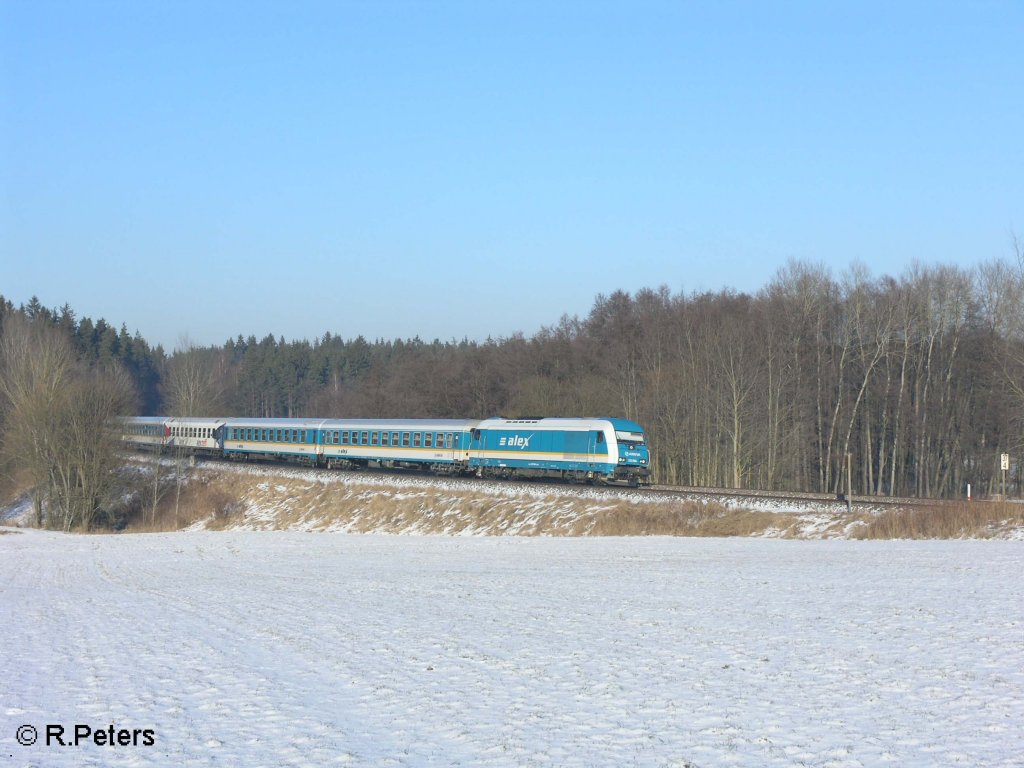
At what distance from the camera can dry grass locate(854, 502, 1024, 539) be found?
95.3ft

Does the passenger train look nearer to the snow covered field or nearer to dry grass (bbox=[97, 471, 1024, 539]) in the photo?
dry grass (bbox=[97, 471, 1024, 539])

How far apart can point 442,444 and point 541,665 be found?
1479 inches

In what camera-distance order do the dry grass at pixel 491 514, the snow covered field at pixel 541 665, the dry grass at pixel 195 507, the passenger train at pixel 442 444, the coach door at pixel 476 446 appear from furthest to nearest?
the dry grass at pixel 195 507 < the coach door at pixel 476 446 < the passenger train at pixel 442 444 < the dry grass at pixel 491 514 < the snow covered field at pixel 541 665

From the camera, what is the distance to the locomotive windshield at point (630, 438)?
4144 centimetres

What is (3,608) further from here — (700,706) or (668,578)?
(700,706)

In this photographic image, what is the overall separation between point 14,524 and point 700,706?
2192 inches

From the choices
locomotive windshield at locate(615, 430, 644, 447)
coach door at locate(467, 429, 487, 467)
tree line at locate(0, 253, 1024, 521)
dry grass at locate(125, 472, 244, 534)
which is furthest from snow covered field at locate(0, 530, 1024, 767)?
tree line at locate(0, 253, 1024, 521)

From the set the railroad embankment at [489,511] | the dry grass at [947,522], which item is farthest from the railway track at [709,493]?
the dry grass at [947,522]

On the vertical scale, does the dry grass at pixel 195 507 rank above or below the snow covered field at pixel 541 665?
below

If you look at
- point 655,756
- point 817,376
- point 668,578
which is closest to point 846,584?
point 668,578

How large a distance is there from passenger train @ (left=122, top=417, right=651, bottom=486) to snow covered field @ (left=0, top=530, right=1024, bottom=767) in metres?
17.6

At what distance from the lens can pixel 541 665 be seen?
13.0 meters

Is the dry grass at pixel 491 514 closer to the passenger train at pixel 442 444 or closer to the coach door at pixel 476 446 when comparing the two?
the passenger train at pixel 442 444

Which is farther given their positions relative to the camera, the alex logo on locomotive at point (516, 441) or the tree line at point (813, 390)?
the tree line at point (813, 390)
